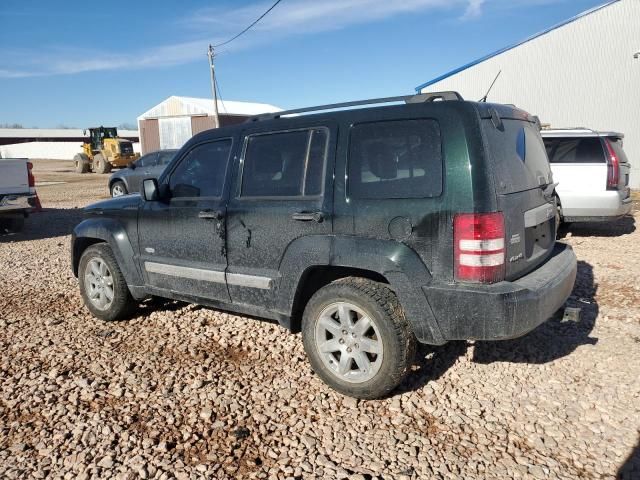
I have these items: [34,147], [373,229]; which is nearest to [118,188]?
[373,229]

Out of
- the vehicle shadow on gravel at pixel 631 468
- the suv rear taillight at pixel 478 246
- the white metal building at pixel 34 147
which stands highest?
the white metal building at pixel 34 147

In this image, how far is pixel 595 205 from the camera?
7.89 m

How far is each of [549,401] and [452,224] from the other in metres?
1.48

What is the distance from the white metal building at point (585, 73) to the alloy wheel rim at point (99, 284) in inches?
621

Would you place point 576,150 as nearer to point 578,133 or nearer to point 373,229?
point 578,133

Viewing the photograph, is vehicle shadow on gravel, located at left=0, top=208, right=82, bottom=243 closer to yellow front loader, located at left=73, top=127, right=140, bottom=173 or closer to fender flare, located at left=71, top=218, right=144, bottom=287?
fender flare, located at left=71, top=218, right=144, bottom=287

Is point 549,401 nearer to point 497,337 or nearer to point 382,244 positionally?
point 497,337

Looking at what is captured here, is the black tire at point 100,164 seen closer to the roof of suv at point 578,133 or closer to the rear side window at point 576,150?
the roof of suv at point 578,133

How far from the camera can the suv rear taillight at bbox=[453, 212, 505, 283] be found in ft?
9.37

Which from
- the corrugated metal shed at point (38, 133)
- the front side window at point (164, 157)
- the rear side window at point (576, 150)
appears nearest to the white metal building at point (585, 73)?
the rear side window at point (576, 150)

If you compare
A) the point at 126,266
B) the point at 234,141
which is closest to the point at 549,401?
the point at 234,141

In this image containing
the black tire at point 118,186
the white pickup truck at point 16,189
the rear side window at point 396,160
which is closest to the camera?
the rear side window at point 396,160

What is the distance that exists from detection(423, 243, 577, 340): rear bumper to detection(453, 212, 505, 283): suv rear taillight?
0.08 metres

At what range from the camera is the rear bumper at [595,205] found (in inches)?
306
